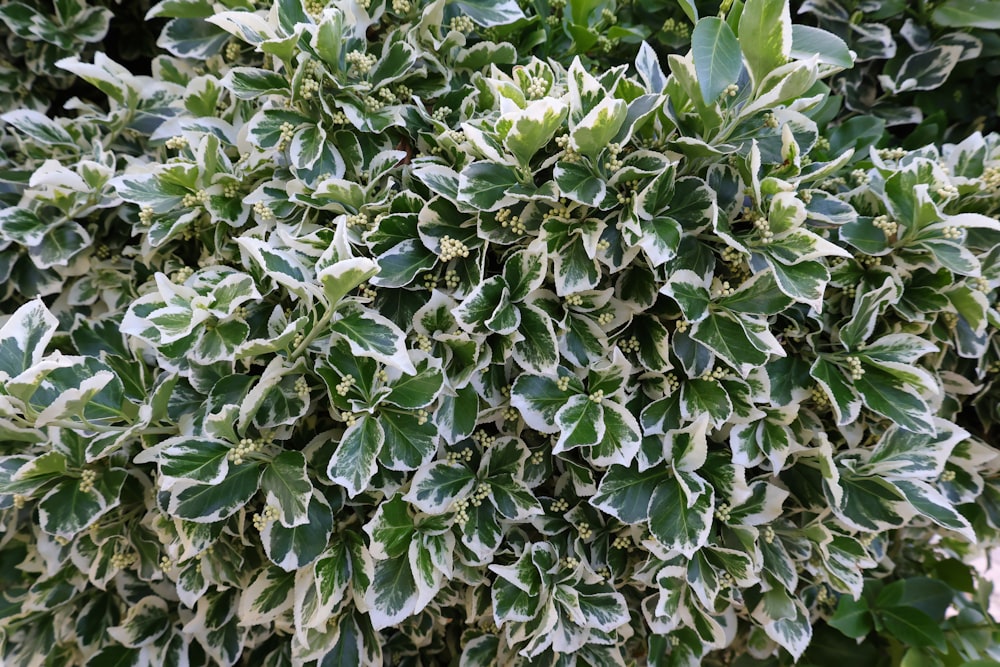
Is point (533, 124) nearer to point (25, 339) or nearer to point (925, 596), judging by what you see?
point (25, 339)

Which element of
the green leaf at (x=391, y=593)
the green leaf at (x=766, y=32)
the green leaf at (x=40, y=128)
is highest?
the green leaf at (x=766, y=32)

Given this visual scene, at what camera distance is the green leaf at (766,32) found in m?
0.60

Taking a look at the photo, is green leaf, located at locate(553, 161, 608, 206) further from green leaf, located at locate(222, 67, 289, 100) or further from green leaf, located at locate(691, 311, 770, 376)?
green leaf, located at locate(222, 67, 289, 100)

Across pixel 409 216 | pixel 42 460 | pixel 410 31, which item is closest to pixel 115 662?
pixel 42 460

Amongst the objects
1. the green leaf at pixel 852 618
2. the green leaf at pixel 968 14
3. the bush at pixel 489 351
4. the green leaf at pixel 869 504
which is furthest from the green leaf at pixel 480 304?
the green leaf at pixel 968 14

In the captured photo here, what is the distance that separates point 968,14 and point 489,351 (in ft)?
2.95

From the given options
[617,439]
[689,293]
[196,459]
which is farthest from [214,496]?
[689,293]

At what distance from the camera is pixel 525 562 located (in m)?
0.74

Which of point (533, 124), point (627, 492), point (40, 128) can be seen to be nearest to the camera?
point (533, 124)

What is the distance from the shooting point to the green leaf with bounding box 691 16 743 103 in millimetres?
618

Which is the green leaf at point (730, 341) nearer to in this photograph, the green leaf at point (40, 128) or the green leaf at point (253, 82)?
the green leaf at point (253, 82)

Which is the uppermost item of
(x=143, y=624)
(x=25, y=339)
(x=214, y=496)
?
(x=25, y=339)

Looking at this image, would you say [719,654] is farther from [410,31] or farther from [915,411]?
[410,31]

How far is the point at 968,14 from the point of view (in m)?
0.98
